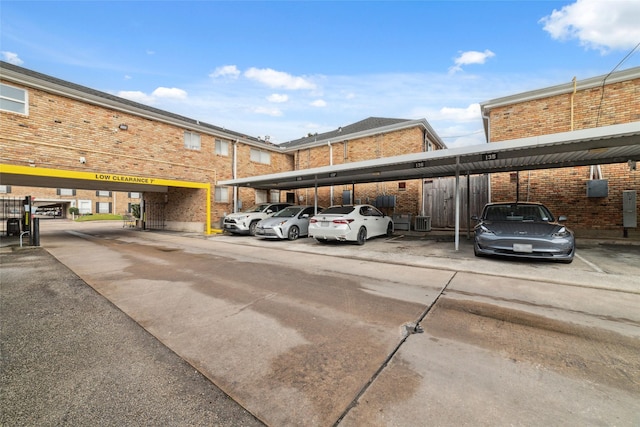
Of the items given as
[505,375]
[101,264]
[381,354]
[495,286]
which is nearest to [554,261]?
[495,286]

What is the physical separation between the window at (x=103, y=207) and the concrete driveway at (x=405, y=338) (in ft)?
159

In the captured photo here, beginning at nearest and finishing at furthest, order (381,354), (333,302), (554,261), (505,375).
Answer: (505,375), (381,354), (333,302), (554,261)

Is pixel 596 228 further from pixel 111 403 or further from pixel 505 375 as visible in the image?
pixel 111 403

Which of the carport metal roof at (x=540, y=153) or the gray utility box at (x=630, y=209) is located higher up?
the carport metal roof at (x=540, y=153)

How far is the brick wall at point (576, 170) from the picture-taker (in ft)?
31.6

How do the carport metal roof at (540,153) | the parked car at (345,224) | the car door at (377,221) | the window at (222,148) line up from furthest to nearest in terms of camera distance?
1. the window at (222,148)
2. the car door at (377,221)
3. the parked car at (345,224)
4. the carport metal roof at (540,153)

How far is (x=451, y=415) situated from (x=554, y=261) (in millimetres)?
6732

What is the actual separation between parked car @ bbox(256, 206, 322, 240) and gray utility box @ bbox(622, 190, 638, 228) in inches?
446

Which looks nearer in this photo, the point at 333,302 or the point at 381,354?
the point at 381,354

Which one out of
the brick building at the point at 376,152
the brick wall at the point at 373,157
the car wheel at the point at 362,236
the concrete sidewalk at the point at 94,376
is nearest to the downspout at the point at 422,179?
the brick building at the point at 376,152

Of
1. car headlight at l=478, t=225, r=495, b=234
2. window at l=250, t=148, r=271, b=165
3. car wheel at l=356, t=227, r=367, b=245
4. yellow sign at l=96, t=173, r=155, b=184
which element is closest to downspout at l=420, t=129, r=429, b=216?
car wheel at l=356, t=227, r=367, b=245

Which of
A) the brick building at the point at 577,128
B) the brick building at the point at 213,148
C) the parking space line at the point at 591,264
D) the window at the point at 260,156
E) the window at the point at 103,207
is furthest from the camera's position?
the window at the point at 103,207

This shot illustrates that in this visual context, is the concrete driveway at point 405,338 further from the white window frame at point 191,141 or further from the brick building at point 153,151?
the white window frame at point 191,141

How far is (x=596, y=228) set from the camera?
9.95 m
